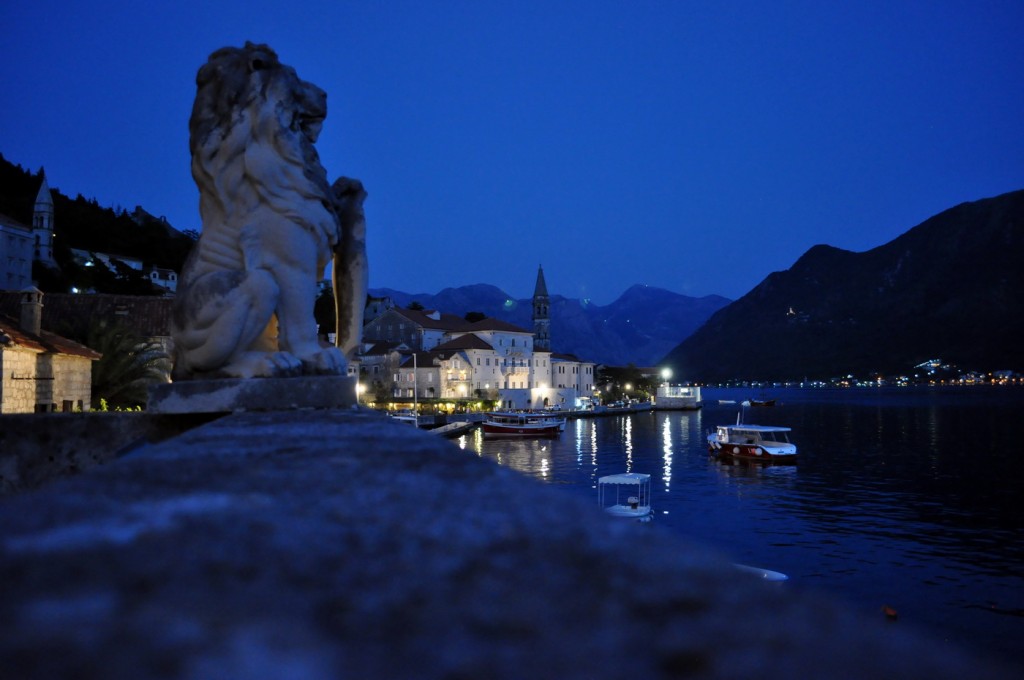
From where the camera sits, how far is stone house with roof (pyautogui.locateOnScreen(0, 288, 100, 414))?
22062mm

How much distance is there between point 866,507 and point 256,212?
33.0m

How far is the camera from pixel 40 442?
451 cm

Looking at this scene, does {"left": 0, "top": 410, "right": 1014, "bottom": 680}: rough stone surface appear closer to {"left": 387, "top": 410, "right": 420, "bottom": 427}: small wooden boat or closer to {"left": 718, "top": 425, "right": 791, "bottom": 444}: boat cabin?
{"left": 387, "top": 410, "right": 420, "bottom": 427}: small wooden boat

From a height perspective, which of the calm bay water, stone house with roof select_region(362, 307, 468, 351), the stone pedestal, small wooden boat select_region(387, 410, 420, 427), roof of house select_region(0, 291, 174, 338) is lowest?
the calm bay water

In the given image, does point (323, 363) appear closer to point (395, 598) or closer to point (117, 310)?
point (395, 598)

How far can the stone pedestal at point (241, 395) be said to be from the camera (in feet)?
14.1

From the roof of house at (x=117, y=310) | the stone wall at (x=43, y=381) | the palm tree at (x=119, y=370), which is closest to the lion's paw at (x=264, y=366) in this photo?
the stone wall at (x=43, y=381)

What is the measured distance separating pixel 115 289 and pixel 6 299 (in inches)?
1230

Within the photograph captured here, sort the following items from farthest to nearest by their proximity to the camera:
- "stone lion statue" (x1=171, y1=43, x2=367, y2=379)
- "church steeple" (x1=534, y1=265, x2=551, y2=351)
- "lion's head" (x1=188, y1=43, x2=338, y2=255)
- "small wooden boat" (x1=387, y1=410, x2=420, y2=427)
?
"church steeple" (x1=534, y1=265, x2=551, y2=351), "lion's head" (x1=188, y1=43, x2=338, y2=255), "stone lion statue" (x1=171, y1=43, x2=367, y2=379), "small wooden boat" (x1=387, y1=410, x2=420, y2=427)

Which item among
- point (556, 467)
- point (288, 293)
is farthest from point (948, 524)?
point (288, 293)

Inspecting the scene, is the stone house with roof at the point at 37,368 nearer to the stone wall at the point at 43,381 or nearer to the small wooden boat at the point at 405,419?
the stone wall at the point at 43,381

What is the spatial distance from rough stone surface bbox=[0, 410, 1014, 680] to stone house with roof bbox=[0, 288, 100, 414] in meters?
23.6

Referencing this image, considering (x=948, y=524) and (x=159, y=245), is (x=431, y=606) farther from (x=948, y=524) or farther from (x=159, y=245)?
(x=159, y=245)

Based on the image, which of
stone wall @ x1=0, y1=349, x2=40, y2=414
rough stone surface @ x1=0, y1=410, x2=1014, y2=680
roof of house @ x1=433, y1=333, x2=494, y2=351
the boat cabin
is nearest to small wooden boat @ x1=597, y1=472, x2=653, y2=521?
the boat cabin
